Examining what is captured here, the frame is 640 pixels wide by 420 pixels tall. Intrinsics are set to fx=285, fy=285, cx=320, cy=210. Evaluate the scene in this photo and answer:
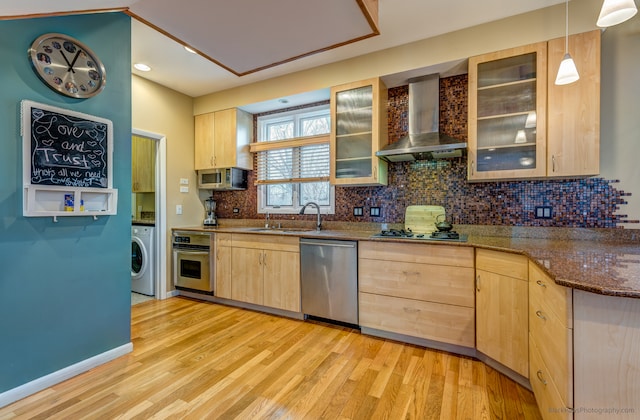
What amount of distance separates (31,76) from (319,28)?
5.94 feet

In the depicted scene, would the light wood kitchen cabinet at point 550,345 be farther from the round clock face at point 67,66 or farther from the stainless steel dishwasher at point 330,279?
the round clock face at point 67,66

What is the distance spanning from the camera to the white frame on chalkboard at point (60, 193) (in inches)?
67.6

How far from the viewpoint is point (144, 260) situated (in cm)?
366

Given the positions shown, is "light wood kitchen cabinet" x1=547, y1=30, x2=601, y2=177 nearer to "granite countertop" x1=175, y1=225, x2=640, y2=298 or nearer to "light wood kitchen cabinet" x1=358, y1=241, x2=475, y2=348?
"granite countertop" x1=175, y1=225, x2=640, y2=298

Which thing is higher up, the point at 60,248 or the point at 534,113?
the point at 534,113

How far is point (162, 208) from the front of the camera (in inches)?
140

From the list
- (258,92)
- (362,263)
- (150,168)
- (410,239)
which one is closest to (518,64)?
(410,239)

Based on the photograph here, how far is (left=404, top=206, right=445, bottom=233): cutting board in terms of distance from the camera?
273 centimetres

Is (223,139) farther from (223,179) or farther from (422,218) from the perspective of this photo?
(422,218)

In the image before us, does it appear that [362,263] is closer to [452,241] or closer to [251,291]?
[452,241]

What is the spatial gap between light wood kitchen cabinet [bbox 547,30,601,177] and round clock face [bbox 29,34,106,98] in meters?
3.33

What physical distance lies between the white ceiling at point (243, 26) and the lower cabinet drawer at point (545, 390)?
2110mm

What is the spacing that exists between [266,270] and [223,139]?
184cm

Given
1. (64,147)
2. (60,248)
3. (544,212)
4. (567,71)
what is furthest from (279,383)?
(567,71)
